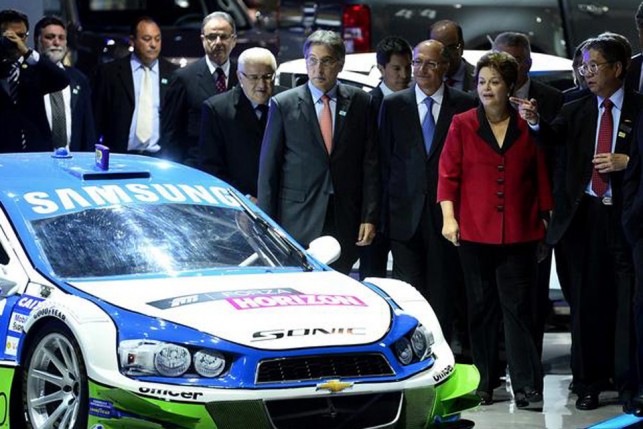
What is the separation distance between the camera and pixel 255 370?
7645mm

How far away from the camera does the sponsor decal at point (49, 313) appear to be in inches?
313

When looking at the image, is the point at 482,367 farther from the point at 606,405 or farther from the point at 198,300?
the point at 198,300

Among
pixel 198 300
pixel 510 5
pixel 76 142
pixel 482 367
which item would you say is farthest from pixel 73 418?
pixel 510 5

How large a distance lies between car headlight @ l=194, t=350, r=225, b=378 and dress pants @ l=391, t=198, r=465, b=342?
330 cm

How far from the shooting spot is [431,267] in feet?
35.6

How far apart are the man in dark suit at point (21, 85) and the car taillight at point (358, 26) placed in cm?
517

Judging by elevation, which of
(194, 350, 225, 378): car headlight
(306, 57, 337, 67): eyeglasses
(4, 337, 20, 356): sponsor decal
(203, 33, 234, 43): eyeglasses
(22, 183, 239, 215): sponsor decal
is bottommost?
(4, 337, 20, 356): sponsor decal

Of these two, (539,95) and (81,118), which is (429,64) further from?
(81,118)

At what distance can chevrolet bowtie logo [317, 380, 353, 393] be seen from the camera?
7719 mm

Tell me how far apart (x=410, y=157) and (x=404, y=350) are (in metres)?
3.02

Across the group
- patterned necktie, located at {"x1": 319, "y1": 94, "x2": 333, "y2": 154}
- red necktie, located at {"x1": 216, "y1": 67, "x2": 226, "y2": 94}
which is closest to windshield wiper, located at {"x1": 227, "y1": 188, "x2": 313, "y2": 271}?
patterned necktie, located at {"x1": 319, "y1": 94, "x2": 333, "y2": 154}

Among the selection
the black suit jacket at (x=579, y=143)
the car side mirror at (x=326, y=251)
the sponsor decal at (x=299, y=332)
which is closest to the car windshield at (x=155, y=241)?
the car side mirror at (x=326, y=251)

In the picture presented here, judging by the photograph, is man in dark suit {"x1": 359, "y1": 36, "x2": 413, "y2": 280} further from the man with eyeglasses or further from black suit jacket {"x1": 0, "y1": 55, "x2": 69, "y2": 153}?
black suit jacket {"x1": 0, "y1": 55, "x2": 69, "y2": 153}

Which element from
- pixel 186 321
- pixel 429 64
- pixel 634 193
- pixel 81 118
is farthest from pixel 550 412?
pixel 81 118
